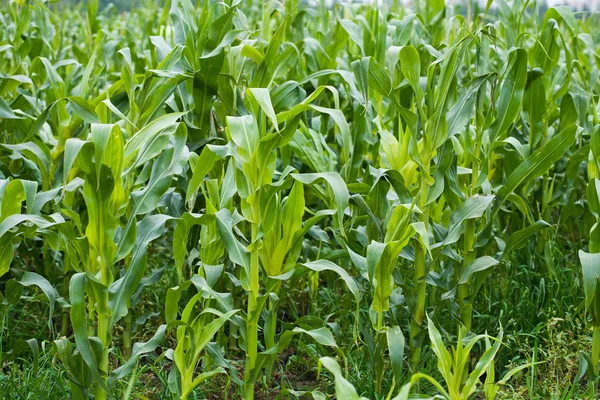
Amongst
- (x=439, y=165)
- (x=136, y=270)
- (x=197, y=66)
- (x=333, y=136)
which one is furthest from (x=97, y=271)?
(x=333, y=136)

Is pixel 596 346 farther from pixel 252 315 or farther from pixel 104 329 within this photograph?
pixel 104 329

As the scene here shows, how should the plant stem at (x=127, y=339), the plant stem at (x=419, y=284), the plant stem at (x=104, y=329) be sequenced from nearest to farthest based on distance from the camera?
the plant stem at (x=104, y=329) < the plant stem at (x=419, y=284) < the plant stem at (x=127, y=339)

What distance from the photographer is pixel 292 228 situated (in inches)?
101

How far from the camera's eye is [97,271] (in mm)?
2504

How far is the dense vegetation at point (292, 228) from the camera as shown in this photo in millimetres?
2385

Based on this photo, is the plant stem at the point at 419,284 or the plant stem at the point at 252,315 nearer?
the plant stem at the point at 252,315

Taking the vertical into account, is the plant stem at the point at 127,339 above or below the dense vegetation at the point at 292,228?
below

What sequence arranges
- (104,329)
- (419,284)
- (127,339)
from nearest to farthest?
(104,329)
(419,284)
(127,339)

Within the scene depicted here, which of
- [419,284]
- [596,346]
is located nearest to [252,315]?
[419,284]

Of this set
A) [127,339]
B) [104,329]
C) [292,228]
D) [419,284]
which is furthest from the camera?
[127,339]

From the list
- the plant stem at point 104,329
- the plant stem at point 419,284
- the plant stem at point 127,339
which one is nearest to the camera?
the plant stem at point 104,329

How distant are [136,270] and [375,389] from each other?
960 millimetres

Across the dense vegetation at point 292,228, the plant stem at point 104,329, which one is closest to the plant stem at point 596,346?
the dense vegetation at point 292,228

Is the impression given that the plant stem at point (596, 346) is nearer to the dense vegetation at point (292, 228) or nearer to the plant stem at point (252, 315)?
the dense vegetation at point (292, 228)
